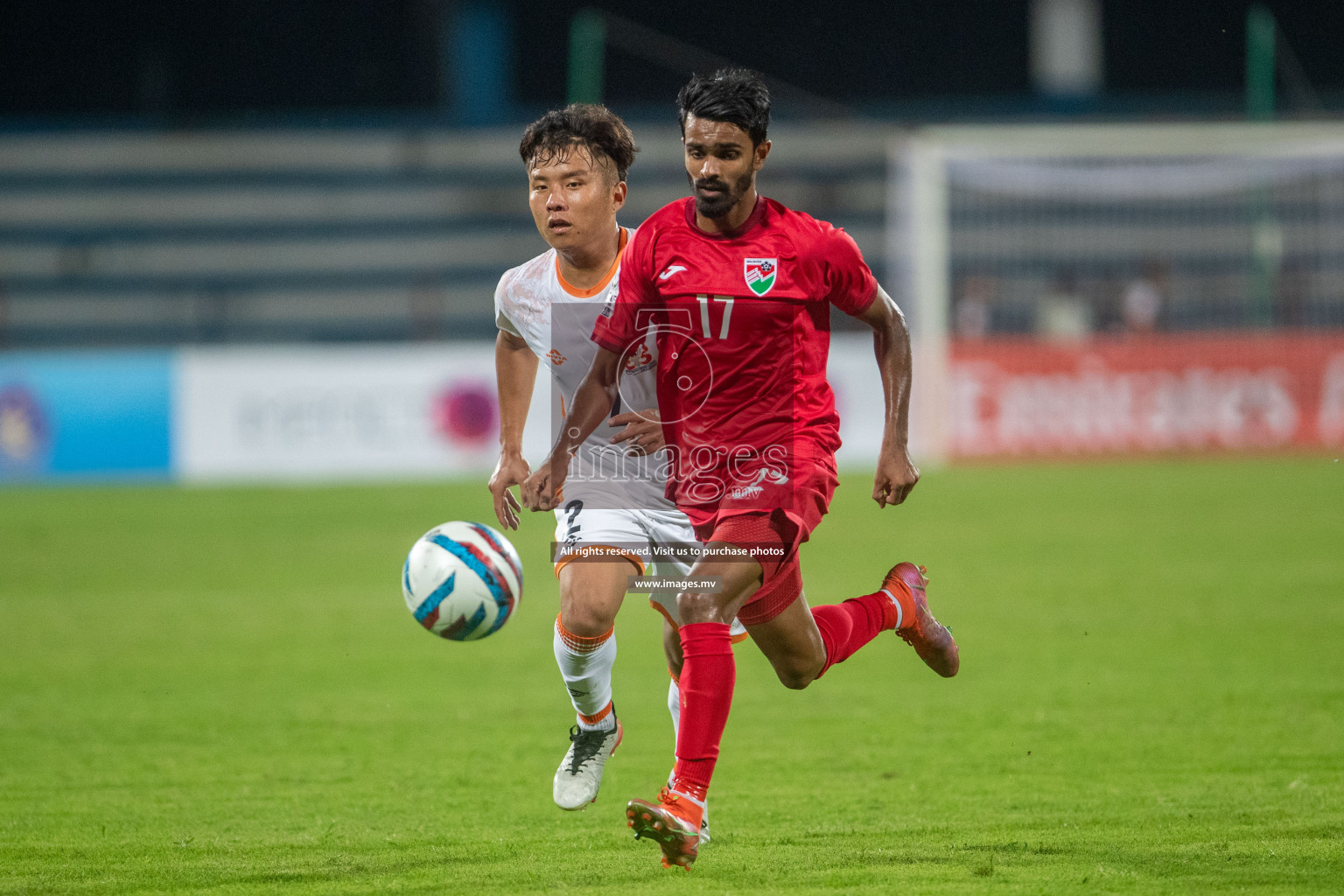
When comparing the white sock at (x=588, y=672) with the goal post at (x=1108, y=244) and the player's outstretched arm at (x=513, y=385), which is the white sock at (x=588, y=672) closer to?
the player's outstretched arm at (x=513, y=385)

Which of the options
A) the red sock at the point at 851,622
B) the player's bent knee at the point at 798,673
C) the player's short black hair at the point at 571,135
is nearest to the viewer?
the player's bent knee at the point at 798,673

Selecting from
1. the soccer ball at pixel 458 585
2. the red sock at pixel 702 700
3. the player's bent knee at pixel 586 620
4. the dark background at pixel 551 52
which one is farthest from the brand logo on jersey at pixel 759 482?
the dark background at pixel 551 52

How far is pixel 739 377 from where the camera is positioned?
14.0 feet

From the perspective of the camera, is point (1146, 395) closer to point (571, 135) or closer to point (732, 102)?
point (571, 135)

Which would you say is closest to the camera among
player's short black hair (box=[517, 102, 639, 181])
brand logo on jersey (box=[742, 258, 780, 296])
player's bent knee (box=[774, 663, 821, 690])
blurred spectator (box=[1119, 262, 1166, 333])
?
brand logo on jersey (box=[742, 258, 780, 296])

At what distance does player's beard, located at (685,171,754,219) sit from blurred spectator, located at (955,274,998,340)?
14.0 m

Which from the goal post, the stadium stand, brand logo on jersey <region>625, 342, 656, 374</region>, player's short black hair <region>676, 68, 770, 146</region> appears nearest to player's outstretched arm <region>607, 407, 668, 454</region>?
brand logo on jersey <region>625, 342, 656, 374</region>

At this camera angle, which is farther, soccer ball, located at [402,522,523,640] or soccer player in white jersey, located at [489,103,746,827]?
soccer ball, located at [402,522,523,640]

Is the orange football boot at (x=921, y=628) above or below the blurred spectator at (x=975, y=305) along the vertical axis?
below

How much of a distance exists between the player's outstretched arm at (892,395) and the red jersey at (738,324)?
0.09 meters

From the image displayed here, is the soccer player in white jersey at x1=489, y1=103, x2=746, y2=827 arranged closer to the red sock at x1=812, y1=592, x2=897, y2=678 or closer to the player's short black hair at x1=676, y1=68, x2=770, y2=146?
the red sock at x1=812, y1=592, x2=897, y2=678

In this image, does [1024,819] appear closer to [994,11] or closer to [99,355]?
[99,355]

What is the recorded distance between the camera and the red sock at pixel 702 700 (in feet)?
13.1

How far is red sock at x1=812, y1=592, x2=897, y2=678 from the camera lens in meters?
4.48
